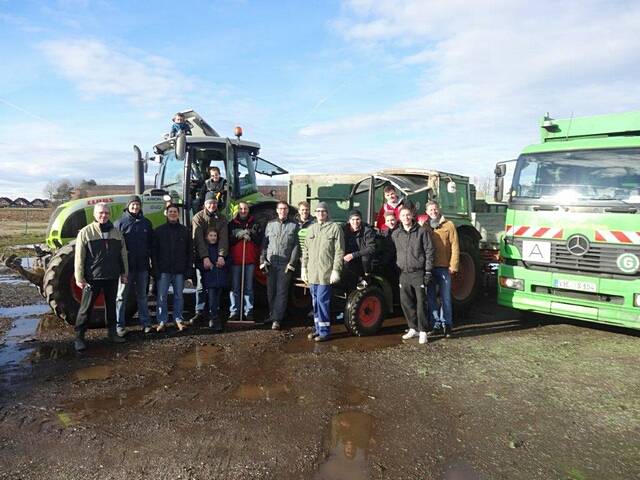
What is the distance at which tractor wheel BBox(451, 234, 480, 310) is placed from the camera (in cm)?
795

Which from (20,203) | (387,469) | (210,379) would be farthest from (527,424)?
(20,203)

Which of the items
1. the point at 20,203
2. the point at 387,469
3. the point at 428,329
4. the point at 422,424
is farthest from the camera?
the point at 20,203

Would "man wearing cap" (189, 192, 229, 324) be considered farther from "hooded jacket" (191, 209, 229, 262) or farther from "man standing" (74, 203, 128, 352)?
"man standing" (74, 203, 128, 352)

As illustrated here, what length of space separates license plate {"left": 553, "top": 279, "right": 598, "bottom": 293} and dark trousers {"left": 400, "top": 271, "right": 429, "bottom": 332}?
6.06 ft

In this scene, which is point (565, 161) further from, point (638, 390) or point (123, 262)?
point (123, 262)

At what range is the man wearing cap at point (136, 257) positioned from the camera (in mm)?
6234

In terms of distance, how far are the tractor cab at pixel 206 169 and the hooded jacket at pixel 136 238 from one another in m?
1.13

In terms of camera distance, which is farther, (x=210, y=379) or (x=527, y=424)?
(x=210, y=379)

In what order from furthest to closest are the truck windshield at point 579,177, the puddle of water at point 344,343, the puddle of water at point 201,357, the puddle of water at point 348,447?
the truck windshield at point 579,177, the puddle of water at point 344,343, the puddle of water at point 201,357, the puddle of water at point 348,447

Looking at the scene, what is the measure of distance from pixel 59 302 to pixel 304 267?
3.14 meters

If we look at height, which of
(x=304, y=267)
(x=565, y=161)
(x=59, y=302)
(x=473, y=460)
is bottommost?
(x=473, y=460)

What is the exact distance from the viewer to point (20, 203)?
144ft

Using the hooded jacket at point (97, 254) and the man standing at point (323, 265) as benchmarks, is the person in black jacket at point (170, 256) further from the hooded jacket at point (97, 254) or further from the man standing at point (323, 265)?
the man standing at point (323, 265)

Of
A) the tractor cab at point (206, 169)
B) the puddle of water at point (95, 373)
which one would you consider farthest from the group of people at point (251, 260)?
the puddle of water at point (95, 373)
